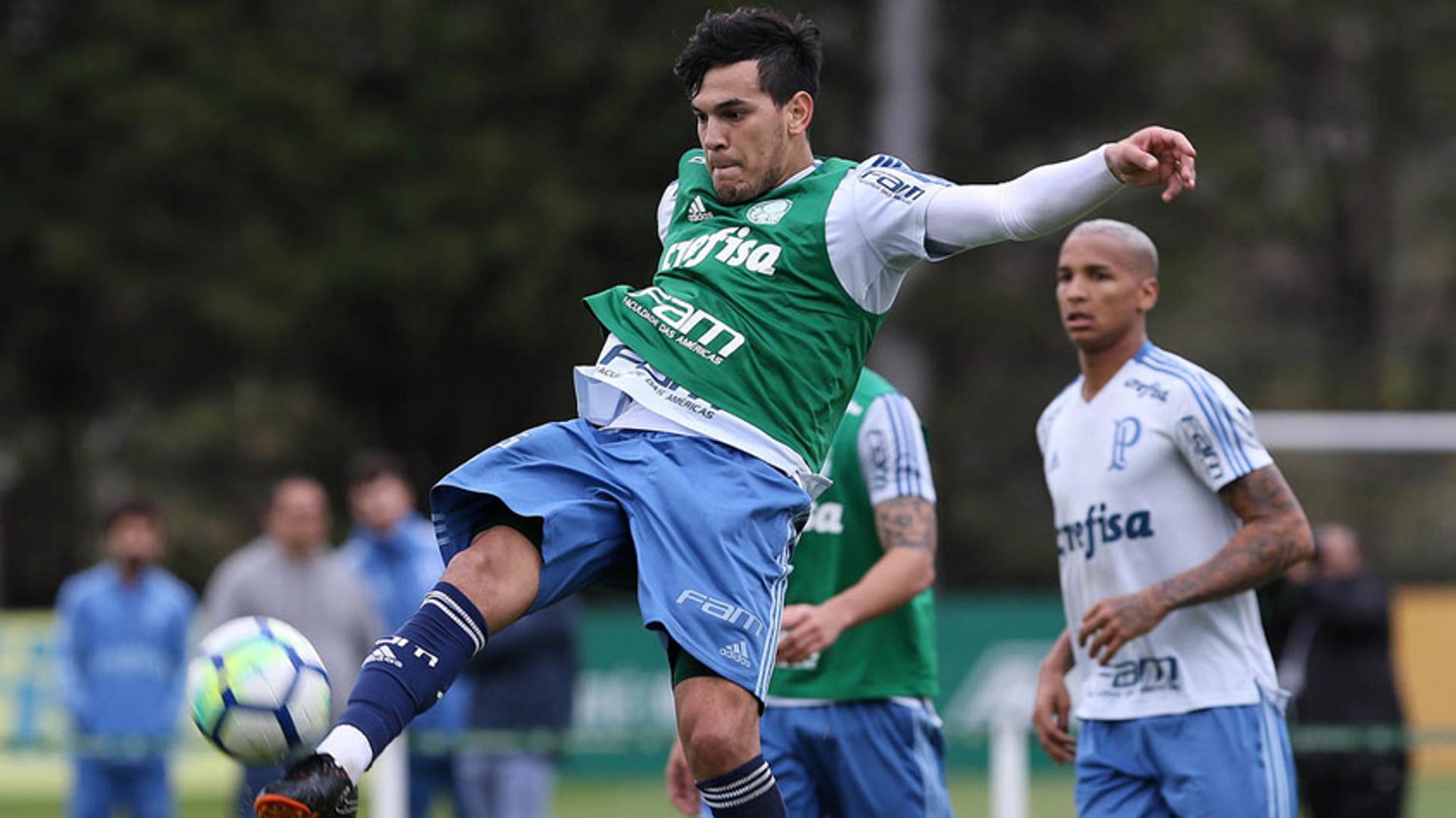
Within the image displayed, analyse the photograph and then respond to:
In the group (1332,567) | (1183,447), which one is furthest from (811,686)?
(1332,567)

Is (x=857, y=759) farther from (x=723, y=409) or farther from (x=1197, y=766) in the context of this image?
(x=723, y=409)

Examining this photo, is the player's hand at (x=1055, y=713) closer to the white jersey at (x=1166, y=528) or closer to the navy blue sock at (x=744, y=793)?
the white jersey at (x=1166, y=528)

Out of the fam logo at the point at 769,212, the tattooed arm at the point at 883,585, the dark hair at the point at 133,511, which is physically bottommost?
the tattooed arm at the point at 883,585

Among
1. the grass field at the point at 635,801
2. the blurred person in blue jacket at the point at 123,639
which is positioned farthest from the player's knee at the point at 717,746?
the grass field at the point at 635,801

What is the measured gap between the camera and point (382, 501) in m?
11.8

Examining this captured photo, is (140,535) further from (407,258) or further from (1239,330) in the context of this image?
(1239,330)

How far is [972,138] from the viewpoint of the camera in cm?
2694

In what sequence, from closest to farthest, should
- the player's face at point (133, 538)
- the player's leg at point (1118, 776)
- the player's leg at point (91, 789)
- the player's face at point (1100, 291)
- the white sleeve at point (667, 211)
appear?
the white sleeve at point (667, 211)
the player's leg at point (1118, 776)
the player's face at point (1100, 291)
the player's leg at point (91, 789)
the player's face at point (133, 538)

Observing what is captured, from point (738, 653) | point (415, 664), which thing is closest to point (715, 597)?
point (738, 653)

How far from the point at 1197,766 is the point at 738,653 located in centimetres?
163

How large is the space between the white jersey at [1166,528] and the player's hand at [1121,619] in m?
0.17

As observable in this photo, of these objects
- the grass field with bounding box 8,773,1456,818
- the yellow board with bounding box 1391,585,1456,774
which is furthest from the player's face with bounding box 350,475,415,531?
the yellow board with bounding box 1391,585,1456,774

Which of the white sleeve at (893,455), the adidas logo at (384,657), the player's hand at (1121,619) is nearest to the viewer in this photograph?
the adidas logo at (384,657)

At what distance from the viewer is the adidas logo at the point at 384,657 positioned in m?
5.00
